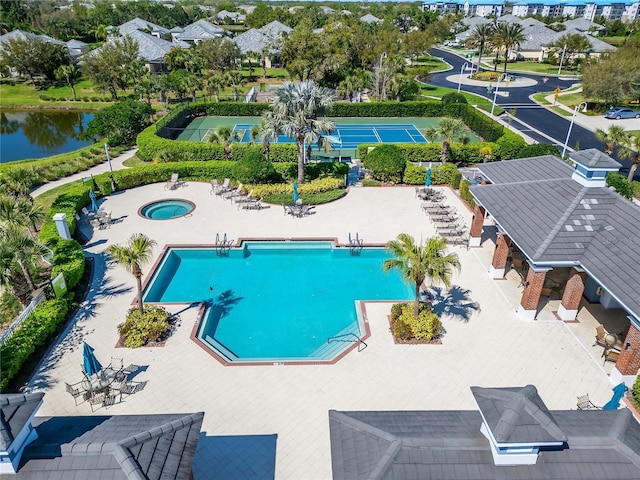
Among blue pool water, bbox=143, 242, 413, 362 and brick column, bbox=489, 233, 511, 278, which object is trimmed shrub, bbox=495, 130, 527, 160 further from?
blue pool water, bbox=143, 242, 413, 362

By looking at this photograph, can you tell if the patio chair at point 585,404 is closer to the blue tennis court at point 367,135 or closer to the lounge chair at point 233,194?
the lounge chair at point 233,194

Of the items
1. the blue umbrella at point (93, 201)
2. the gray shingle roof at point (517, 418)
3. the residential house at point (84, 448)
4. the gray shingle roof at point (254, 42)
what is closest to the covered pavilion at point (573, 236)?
the gray shingle roof at point (517, 418)

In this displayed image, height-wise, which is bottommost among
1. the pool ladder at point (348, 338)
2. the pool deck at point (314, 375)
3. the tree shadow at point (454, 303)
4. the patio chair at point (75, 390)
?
the pool ladder at point (348, 338)

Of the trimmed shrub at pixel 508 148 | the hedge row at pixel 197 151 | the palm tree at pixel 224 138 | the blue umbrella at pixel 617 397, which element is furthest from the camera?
the trimmed shrub at pixel 508 148

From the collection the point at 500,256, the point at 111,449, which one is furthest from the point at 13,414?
the point at 500,256

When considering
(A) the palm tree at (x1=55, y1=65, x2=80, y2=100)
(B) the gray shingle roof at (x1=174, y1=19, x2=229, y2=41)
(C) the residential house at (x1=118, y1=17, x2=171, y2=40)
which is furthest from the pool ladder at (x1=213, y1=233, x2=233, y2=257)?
(C) the residential house at (x1=118, y1=17, x2=171, y2=40)

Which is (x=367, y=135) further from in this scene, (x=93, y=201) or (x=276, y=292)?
(x=276, y=292)
